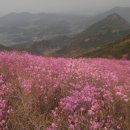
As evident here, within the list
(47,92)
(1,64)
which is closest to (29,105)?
(47,92)

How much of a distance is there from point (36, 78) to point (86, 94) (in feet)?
7.08

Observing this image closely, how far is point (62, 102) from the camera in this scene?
689 cm

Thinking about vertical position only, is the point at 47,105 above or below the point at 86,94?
below

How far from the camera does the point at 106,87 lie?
8.38 m

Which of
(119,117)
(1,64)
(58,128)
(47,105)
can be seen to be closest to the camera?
(58,128)

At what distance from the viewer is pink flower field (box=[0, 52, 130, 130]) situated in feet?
20.5

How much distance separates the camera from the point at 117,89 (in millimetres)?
7629

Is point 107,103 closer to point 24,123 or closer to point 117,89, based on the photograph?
point 117,89

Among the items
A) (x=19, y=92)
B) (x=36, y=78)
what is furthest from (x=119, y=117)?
(x=36, y=78)

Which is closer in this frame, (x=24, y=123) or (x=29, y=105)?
(x=24, y=123)

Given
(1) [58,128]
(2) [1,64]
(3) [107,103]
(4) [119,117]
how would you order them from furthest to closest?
1. (2) [1,64]
2. (3) [107,103]
3. (4) [119,117]
4. (1) [58,128]

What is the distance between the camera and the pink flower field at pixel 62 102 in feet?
20.5

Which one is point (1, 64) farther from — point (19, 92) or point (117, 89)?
point (117, 89)

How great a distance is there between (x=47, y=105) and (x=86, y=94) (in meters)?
1.17
